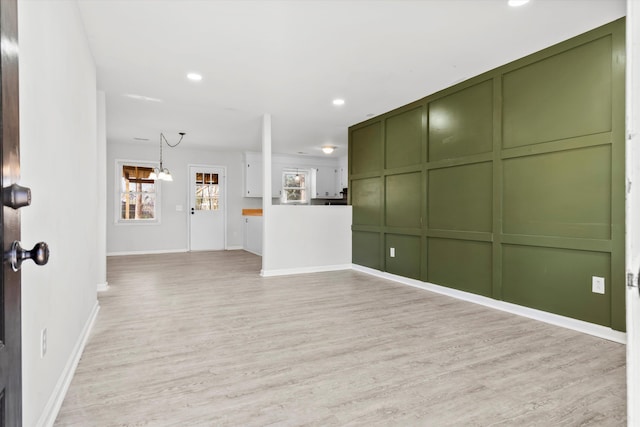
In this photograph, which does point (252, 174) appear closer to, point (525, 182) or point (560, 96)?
point (525, 182)

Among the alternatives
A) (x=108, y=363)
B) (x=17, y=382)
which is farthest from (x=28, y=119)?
(x=108, y=363)

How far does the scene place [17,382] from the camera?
2.80 ft

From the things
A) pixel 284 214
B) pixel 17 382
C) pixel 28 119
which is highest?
pixel 28 119

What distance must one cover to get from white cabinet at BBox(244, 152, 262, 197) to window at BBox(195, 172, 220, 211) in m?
0.75

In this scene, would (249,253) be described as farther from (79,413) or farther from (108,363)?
(79,413)

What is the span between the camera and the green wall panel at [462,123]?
3.72 m

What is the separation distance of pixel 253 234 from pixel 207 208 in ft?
4.81

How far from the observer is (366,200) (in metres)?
5.69

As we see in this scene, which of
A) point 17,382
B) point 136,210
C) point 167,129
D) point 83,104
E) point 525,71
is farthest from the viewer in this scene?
point 136,210

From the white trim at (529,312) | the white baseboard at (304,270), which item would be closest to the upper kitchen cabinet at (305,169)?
the white baseboard at (304,270)

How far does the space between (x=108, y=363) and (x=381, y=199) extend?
4.03 metres
